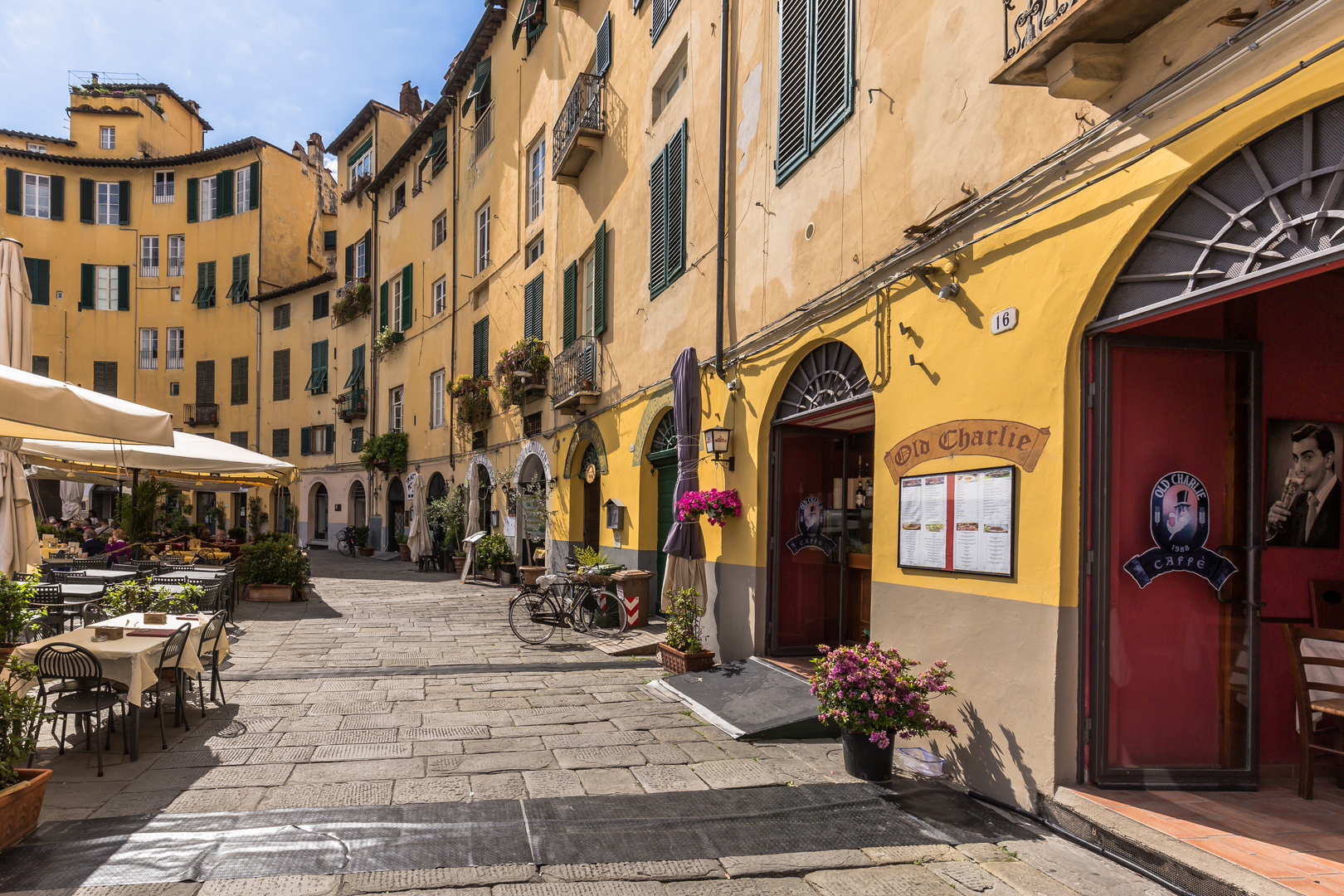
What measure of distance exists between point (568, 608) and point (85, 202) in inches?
1239

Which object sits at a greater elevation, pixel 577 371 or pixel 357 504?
pixel 577 371

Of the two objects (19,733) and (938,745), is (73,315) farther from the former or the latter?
(938,745)

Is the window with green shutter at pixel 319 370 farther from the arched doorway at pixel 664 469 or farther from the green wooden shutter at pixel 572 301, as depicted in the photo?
the arched doorway at pixel 664 469

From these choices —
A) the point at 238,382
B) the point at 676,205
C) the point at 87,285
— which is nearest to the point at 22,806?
the point at 676,205

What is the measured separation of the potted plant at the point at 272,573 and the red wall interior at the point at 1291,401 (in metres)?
13.9

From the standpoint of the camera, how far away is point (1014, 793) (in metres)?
4.59

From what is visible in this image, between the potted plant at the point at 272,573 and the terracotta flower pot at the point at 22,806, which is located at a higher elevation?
the terracotta flower pot at the point at 22,806

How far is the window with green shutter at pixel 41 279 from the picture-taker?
3052 cm

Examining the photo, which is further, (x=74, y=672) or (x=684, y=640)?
(x=684, y=640)

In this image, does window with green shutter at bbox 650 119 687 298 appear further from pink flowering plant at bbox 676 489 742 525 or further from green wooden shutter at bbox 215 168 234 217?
green wooden shutter at bbox 215 168 234 217

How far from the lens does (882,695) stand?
502 centimetres

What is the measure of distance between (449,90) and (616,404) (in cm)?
1425

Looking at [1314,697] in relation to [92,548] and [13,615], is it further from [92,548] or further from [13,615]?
[92,548]

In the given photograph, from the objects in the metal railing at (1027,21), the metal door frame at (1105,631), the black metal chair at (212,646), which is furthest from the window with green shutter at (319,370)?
the metal door frame at (1105,631)
